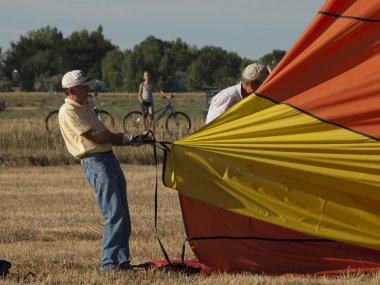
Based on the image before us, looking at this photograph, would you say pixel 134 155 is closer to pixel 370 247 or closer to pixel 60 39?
pixel 370 247

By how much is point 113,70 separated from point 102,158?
294 feet

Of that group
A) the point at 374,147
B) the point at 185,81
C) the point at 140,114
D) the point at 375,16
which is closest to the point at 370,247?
the point at 374,147

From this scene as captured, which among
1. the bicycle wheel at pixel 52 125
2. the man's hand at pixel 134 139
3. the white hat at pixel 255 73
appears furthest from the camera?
the bicycle wheel at pixel 52 125

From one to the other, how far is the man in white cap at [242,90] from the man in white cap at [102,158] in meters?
1.07

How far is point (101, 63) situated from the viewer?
102m

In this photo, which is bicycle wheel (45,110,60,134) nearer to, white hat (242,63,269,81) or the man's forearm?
white hat (242,63,269,81)

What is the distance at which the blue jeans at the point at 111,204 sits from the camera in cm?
824

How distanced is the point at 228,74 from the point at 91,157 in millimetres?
86953

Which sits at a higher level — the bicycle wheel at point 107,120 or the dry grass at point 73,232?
the bicycle wheel at point 107,120

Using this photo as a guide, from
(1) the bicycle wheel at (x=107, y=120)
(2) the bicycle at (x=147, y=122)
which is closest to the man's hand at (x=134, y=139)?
(2) the bicycle at (x=147, y=122)


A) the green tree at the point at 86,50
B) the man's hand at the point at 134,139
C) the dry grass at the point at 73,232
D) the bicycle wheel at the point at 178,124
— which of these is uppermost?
Result: the green tree at the point at 86,50

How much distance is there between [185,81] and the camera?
101938mm

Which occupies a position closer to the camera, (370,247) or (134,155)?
(370,247)

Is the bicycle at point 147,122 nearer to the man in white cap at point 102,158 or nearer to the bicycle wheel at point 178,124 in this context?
the bicycle wheel at point 178,124
